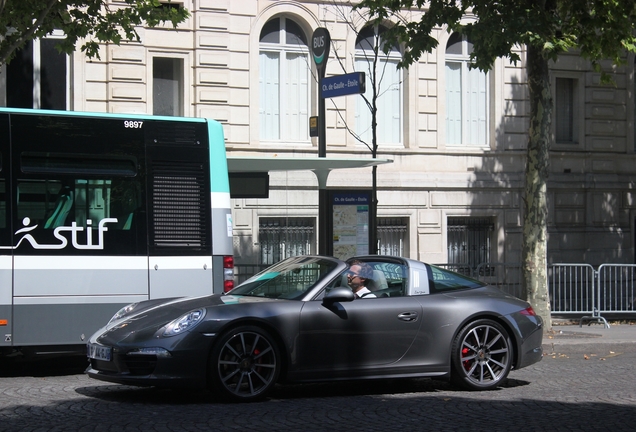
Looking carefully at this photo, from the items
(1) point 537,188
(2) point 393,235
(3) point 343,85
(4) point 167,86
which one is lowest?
(2) point 393,235

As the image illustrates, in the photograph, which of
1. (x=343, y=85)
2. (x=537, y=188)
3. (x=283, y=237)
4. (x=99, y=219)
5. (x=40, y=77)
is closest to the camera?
(x=99, y=219)

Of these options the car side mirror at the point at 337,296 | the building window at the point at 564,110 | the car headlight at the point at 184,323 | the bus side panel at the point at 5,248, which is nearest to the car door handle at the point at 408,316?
the car side mirror at the point at 337,296

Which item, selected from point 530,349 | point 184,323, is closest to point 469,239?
point 530,349

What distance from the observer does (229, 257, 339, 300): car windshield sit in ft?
30.1

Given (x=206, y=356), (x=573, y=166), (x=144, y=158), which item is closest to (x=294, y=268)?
(x=206, y=356)

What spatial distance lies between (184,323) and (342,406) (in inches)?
61.4

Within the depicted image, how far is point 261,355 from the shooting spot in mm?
8641

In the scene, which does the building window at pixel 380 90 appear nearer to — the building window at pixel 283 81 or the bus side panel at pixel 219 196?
the building window at pixel 283 81

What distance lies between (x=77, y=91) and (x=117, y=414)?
511 inches

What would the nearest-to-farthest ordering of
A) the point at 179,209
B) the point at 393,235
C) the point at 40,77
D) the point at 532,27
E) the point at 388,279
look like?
1. the point at 388,279
2. the point at 179,209
3. the point at 532,27
4. the point at 40,77
5. the point at 393,235

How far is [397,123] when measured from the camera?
22828 millimetres

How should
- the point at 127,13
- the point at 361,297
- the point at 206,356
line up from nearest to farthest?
the point at 206,356 < the point at 361,297 < the point at 127,13

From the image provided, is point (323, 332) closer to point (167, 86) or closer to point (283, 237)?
point (283, 237)

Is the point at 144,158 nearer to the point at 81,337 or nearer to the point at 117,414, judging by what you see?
the point at 81,337
